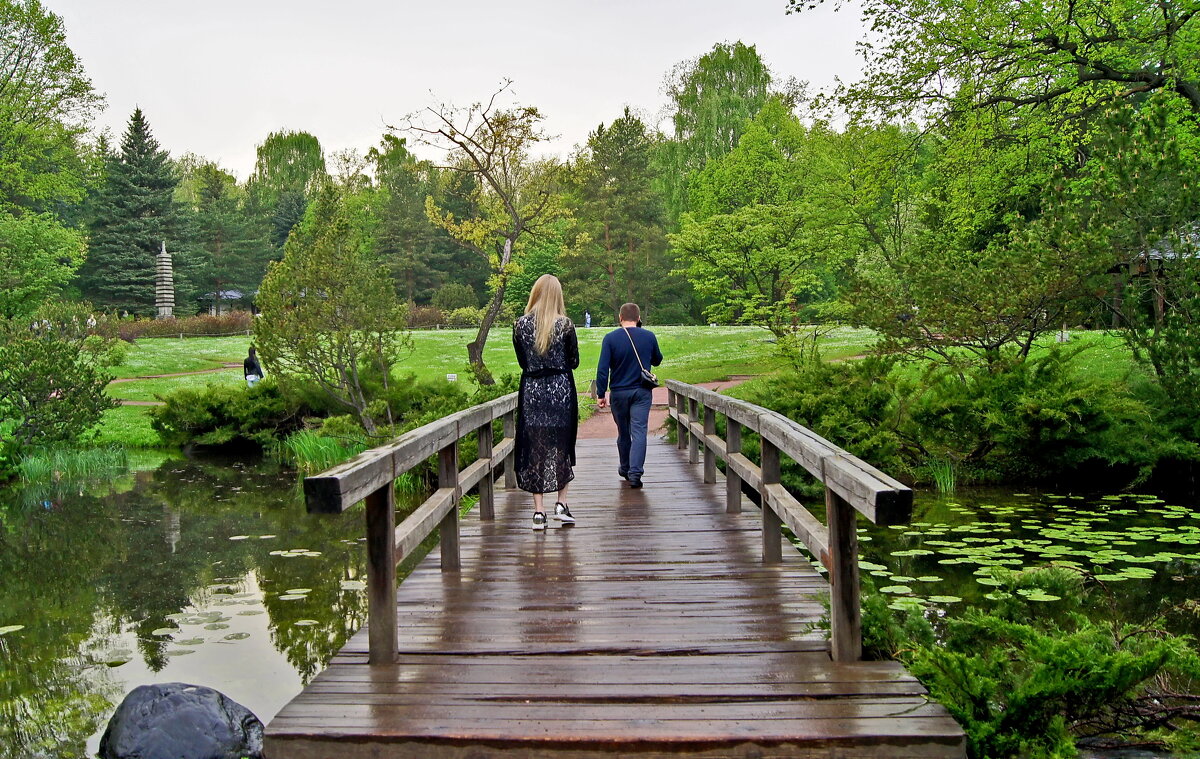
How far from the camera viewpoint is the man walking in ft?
25.4

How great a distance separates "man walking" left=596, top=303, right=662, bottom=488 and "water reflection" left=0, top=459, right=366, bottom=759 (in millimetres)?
2717

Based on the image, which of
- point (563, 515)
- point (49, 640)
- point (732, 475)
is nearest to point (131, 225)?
point (49, 640)

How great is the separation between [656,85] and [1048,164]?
28233mm

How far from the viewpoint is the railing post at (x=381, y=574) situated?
3703 mm

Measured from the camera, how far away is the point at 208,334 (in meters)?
46.5

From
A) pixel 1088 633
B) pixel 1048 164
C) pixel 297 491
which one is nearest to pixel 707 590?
pixel 1088 633

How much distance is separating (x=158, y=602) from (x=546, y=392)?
12.4 feet

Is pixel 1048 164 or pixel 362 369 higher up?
pixel 1048 164

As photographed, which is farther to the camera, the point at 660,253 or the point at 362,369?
the point at 660,253

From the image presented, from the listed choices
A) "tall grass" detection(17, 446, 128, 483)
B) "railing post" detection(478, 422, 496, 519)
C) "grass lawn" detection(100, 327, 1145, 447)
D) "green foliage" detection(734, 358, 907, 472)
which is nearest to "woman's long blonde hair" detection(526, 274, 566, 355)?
"railing post" detection(478, 422, 496, 519)

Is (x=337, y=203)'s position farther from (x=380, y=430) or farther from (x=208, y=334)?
(x=208, y=334)

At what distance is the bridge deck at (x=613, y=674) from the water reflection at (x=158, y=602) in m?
1.45

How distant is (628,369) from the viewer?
7883mm

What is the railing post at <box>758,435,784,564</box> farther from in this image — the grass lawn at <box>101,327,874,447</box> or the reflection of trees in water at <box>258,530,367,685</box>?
the grass lawn at <box>101,327,874,447</box>
